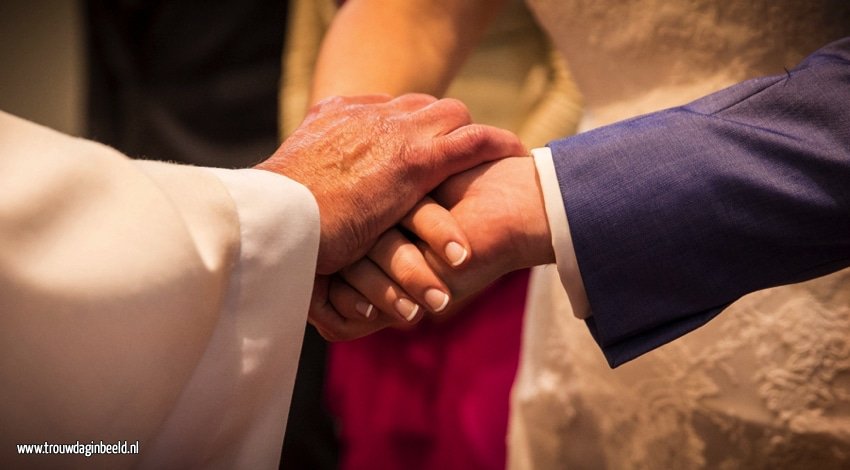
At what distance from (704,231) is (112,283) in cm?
49

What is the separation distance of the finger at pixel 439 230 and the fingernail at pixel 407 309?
19 mm

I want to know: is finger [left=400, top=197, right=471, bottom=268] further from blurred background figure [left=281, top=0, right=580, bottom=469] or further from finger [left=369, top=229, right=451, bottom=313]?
blurred background figure [left=281, top=0, right=580, bottom=469]

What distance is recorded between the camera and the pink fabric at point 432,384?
1.40 metres

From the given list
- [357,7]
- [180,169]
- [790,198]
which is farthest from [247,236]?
[357,7]

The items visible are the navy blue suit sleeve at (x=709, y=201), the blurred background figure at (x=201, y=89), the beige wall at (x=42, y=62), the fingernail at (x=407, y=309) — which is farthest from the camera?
the beige wall at (x=42, y=62)

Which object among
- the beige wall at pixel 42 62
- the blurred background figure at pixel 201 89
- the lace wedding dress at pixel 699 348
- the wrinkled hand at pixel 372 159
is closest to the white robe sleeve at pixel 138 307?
the wrinkled hand at pixel 372 159

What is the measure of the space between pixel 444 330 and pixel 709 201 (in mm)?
932

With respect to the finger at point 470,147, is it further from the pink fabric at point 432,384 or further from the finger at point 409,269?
the pink fabric at point 432,384

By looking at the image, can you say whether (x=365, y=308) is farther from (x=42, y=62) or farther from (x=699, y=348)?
(x=42, y=62)

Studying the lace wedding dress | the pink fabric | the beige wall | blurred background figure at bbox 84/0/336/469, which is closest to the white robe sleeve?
the lace wedding dress

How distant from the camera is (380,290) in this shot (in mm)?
792

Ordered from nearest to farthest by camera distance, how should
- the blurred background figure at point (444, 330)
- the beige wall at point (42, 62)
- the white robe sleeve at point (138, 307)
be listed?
the white robe sleeve at point (138, 307), the blurred background figure at point (444, 330), the beige wall at point (42, 62)

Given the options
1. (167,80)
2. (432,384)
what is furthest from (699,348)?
(167,80)

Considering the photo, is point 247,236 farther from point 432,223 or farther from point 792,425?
point 792,425
